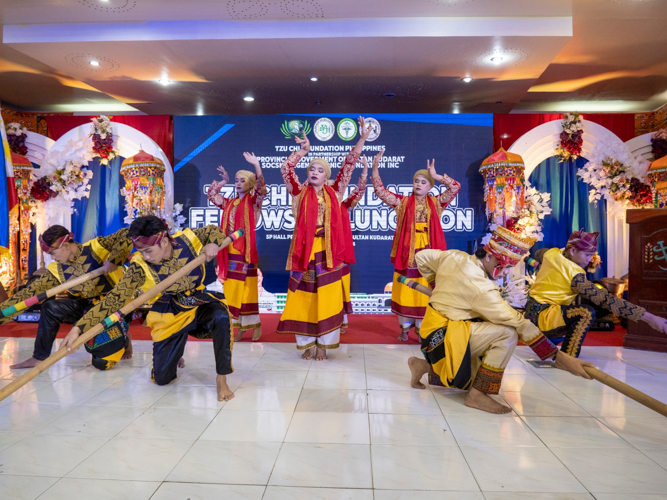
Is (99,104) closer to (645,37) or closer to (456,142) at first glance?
(456,142)

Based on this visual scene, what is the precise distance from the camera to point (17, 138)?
5.87 metres

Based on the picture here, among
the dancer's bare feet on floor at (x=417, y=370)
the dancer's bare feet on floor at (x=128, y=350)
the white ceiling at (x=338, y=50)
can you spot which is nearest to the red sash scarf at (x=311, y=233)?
the dancer's bare feet on floor at (x=417, y=370)

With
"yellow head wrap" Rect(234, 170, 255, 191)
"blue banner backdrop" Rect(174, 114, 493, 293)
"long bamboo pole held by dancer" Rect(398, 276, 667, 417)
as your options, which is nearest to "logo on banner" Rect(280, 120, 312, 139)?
"blue banner backdrop" Rect(174, 114, 493, 293)

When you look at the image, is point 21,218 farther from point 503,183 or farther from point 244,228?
point 503,183

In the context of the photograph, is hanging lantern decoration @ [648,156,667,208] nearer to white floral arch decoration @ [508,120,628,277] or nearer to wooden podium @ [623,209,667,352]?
white floral arch decoration @ [508,120,628,277]

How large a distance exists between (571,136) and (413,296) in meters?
3.36

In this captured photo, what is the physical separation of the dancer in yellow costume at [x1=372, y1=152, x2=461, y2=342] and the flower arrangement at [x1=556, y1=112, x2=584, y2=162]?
97.1 inches

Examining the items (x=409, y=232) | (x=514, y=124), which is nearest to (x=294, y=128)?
(x=409, y=232)

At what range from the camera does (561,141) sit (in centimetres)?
557

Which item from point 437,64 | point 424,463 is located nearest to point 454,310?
point 424,463

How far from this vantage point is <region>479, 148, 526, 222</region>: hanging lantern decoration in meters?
5.15

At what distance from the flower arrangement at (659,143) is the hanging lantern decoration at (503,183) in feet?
6.13

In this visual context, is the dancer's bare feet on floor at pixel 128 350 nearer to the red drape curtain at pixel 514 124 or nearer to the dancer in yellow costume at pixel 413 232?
the dancer in yellow costume at pixel 413 232

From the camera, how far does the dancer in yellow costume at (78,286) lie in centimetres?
297
